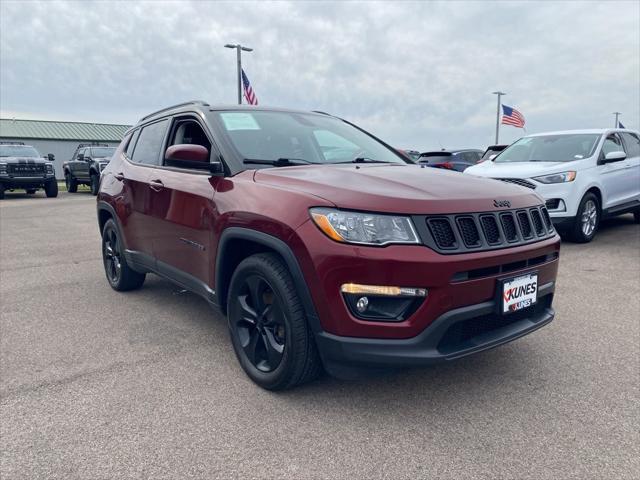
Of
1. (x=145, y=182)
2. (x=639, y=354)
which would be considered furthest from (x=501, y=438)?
(x=145, y=182)

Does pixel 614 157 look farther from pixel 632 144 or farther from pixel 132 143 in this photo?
pixel 132 143

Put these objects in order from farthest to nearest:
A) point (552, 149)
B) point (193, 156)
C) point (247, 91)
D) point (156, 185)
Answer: point (247, 91) → point (552, 149) → point (156, 185) → point (193, 156)

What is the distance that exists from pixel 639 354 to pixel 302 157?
2595mm

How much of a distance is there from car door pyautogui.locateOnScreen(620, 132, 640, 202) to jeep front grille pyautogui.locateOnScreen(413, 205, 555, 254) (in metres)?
6.43

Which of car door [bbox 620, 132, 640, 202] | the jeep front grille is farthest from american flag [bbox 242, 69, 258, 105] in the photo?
the jeep front grille

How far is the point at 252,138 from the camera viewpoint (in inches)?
136

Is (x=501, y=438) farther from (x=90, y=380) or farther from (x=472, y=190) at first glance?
(x=90, y=380)

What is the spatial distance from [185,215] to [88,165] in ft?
58.3

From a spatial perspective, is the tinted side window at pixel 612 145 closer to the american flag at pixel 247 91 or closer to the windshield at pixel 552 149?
the windshield at pixel 552 149

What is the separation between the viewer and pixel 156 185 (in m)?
3.96

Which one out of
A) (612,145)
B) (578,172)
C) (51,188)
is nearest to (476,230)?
(578,172)

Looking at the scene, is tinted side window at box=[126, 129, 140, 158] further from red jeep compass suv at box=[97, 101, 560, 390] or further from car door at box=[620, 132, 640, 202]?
car door at box=[620, 132, 640, 202]

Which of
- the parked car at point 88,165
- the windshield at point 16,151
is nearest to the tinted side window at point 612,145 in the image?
the parked car at point 88,165

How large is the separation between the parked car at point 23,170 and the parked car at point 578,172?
16060mm
